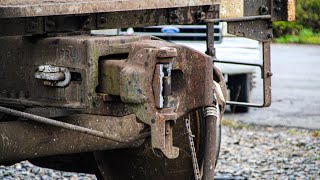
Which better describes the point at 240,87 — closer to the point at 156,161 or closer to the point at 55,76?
the point at 156,161

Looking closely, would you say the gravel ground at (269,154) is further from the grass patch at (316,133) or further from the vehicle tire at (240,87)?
the vehicle tire at (240,87)

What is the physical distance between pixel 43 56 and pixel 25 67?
0.54 ft

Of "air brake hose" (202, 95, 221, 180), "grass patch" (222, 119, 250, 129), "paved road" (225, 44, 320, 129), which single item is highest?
"air brake hose" (202, 95, 221, 180)

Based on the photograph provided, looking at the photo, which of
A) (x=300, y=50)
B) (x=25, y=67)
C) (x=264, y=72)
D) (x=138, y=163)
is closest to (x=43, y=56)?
(x=25, y=67)

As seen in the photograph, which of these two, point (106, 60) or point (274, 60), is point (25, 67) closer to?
point (106, 60)

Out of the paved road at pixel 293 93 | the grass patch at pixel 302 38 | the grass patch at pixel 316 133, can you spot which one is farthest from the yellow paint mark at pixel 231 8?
the grass patch at pixel 302 38

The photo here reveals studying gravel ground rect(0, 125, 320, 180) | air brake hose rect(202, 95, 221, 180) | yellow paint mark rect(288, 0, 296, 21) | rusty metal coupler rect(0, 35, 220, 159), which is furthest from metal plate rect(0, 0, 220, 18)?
gravel ground rect(0, 125, 320, 180)

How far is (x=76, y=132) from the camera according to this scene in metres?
5.55

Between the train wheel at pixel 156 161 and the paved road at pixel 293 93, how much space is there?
643 centimetres

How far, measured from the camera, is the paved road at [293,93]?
1338 cm

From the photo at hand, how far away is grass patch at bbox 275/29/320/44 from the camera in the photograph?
27.0 m

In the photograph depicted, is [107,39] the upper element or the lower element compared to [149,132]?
upper

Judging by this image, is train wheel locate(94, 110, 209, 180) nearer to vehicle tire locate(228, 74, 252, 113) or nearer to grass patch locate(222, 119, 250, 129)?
grass patch locate(222, 119, 250, 129)

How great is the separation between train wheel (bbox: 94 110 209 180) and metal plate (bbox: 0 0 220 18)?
1014mm
